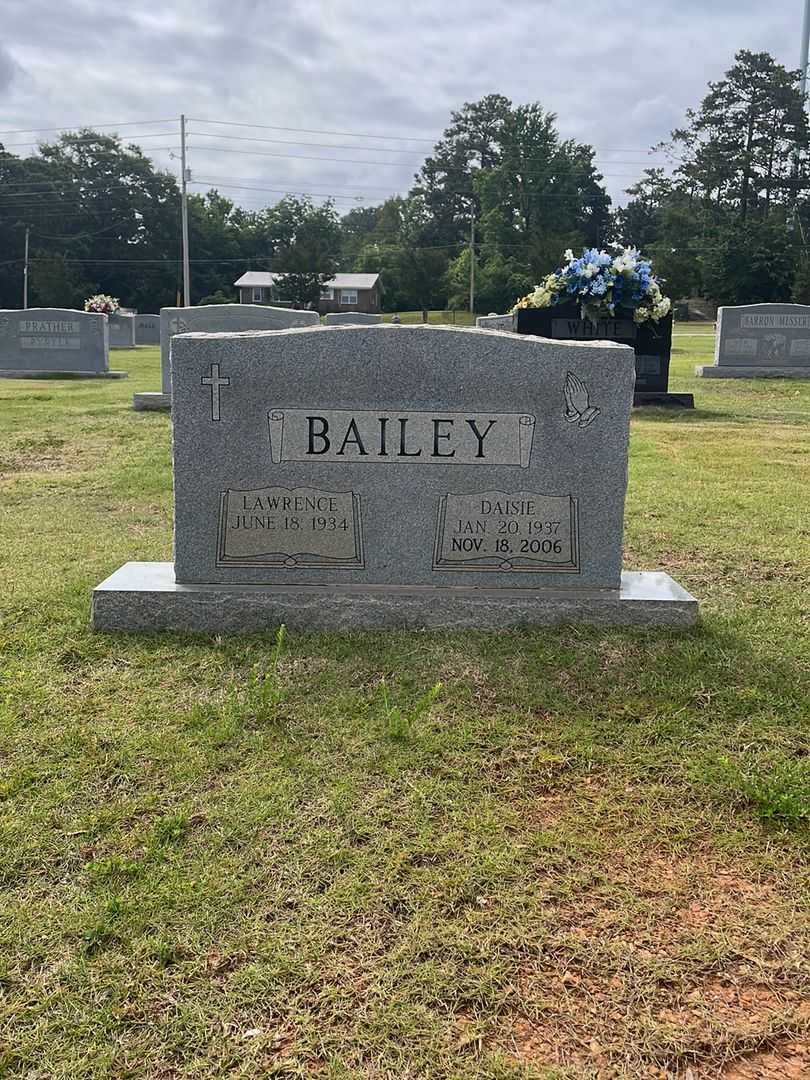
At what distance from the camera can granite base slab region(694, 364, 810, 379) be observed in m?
16.8

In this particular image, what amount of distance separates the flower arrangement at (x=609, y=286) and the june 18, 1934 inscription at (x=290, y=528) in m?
7.86

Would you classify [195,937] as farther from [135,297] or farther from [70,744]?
[135,297]

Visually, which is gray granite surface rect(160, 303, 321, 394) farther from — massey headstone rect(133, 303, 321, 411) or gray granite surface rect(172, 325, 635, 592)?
gray granite surface rect(172, 325, 635, 592)

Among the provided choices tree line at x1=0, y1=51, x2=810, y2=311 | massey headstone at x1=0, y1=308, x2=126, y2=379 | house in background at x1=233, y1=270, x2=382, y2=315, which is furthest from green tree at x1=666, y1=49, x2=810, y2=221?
massey headstone at x1=0, y1=308, x2=126, y2=379

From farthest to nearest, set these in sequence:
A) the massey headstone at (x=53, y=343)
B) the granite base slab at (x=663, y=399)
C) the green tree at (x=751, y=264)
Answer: the green tree at (x=751, y=264) → the massey headstone at (x=53, y=343) → the granite base slab at (x=663, y=399)

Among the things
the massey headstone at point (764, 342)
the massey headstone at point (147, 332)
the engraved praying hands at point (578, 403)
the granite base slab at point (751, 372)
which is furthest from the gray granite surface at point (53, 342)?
the massey headstone at point (147, 332)

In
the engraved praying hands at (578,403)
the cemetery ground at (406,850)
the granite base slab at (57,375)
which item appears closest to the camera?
the cemetery ground at (406,850)

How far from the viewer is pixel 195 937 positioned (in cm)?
195

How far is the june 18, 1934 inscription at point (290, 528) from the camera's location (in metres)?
3.74

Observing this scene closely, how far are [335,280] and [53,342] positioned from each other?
48.5m

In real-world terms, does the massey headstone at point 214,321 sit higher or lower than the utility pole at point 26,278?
lower

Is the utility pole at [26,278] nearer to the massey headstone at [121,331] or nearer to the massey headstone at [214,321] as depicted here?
the massey headstone at [121,331]

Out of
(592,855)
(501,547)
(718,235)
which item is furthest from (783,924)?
(718,235)

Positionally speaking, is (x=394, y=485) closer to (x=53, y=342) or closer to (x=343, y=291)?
(x=53, y=342)
